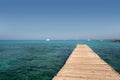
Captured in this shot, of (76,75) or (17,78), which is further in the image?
(17,78)

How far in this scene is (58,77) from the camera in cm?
577

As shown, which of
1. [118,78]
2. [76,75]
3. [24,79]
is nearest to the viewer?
[118,78]

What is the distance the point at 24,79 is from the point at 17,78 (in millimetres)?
549

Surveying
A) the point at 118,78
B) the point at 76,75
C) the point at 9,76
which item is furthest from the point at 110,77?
the point at 9,76

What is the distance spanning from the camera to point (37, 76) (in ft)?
32.9

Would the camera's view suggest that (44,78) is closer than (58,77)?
No

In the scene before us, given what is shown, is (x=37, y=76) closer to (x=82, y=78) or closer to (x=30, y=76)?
(x=30, y=76)

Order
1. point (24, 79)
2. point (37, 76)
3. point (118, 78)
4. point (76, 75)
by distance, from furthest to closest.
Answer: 1. point (37, 76)
2. point (24, 79)
3. point (76, 75)
4. point (118, 78)

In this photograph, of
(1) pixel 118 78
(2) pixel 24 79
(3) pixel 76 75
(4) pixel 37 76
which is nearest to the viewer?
(1) pixel 118 78

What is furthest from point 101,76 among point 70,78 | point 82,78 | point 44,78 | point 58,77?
point 44,78

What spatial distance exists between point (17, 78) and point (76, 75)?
4.94 m

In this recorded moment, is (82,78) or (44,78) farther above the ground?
(82,78)

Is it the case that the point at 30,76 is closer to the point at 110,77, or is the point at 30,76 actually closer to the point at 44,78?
the point at 44,78

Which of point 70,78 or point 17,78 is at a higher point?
point 70,78
